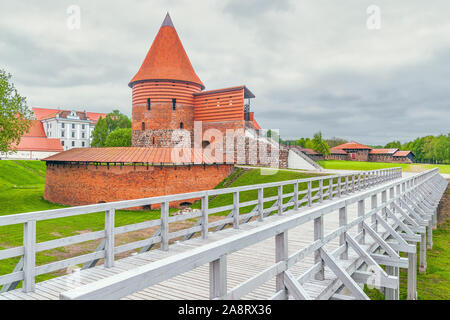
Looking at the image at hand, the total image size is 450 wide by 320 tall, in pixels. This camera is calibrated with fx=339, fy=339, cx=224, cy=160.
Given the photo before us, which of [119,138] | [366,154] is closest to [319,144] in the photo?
[366,154]

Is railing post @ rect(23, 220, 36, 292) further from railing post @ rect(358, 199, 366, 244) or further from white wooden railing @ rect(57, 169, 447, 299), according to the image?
railing post @ rect(358, 199, 366, 244)

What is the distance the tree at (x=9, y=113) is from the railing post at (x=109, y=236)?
21.0 meters

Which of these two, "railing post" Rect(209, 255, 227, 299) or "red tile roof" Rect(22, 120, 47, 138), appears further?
"red tile roof" Rect(22, 120, 47, 138)

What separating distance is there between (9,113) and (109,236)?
21.8 metres

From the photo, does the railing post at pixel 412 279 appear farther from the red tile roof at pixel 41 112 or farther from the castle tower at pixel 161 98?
the red tile roof at pixel 41 112

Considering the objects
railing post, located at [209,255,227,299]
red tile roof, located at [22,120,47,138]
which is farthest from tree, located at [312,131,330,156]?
railing post, located at [209,255,227,299]

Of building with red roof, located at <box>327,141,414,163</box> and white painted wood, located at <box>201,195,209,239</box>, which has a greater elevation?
building with red roof, located at <box>327,141,414,163</box>

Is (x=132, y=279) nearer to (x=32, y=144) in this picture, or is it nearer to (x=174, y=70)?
(x=174, y=70)

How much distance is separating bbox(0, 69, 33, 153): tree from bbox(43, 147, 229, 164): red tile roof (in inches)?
119

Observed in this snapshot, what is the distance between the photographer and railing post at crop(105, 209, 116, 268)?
4.45 metres

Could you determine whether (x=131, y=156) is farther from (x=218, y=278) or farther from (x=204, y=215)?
(x=218, y=278)

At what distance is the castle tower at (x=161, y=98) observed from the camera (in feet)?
97.6

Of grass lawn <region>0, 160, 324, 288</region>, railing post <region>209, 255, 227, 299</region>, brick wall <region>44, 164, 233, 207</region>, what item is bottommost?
grass lawn <region>0, 160, 324, 288</region>
